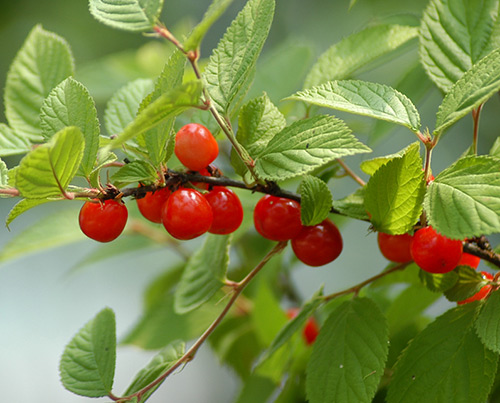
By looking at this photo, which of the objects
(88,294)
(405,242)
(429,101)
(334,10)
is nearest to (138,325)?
(405,242)

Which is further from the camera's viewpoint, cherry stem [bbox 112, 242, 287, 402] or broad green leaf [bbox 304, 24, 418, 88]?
broad green leaf [bbox 304, 24, 418, 88]

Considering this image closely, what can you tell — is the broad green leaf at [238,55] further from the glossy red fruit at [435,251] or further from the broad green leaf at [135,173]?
the glossy red fruit at [435,251]

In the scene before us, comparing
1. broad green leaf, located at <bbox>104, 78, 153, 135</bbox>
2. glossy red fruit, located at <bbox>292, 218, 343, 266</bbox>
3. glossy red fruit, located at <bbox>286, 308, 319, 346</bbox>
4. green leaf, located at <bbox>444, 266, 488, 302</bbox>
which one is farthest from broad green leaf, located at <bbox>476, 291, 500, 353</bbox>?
glossy red fruit, located at <bbox>286, 308, 319, 346</bbox>

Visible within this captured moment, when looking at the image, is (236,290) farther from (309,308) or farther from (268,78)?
(268,78)

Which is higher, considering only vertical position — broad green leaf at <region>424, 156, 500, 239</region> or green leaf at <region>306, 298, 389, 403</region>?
broad green leaf at <region>424, 156, 500, 239</region>

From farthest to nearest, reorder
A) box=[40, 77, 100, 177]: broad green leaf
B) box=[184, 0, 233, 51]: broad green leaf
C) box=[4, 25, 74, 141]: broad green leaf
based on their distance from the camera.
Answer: box=[4, 25, 74, 141]: broad green leaf, box=[40, 77, 100, 177]: broad green leaf, box=[184, 0, 233, 51]: broad green leaf

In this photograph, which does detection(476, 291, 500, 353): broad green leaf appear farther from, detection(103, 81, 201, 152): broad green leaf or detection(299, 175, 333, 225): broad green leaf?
detection(103, 81, 201, 152): broad green leaf

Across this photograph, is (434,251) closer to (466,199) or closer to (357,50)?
(466,199)
